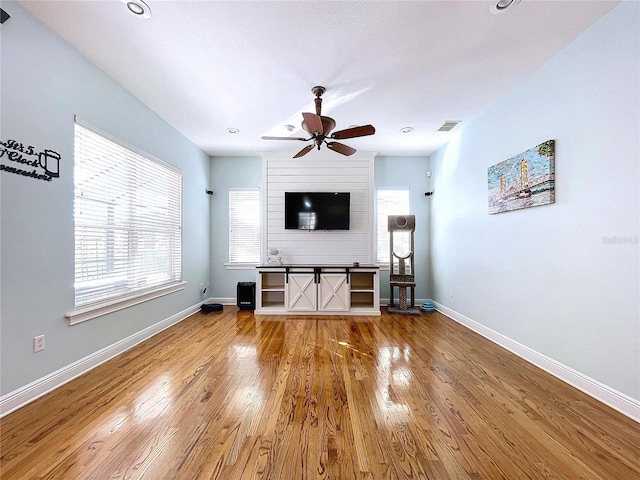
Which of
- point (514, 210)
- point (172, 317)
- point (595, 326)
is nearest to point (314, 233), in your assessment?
point (172, 317)

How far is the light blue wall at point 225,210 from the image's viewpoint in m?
5.30

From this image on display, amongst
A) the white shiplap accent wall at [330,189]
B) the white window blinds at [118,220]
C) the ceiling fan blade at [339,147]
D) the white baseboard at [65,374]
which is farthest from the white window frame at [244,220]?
the ceiling fan blade at [339,147]

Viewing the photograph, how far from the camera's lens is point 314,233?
5141 millimetres

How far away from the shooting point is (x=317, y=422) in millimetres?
1784

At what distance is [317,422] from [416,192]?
4.48 metres

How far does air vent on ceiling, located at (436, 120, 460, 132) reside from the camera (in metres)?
3.80

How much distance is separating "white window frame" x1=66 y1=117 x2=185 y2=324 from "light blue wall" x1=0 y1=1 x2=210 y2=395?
113mm

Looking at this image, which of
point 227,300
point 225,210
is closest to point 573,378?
point 227,300

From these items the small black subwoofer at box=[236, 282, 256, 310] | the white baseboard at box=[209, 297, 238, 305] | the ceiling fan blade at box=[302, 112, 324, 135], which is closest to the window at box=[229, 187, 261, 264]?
the small black subwoofer at box=[236, 282, 256, 310]

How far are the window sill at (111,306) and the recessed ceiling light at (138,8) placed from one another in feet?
8.04

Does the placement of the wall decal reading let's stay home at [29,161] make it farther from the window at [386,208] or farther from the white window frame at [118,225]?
the window at [386,208]

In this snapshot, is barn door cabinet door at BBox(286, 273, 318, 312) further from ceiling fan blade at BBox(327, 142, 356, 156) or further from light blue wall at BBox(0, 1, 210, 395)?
light blue wall at BBox(0, 1, 210, 395)

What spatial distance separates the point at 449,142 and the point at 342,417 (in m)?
4.33

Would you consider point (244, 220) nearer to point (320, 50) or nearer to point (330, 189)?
point (330, 189)
